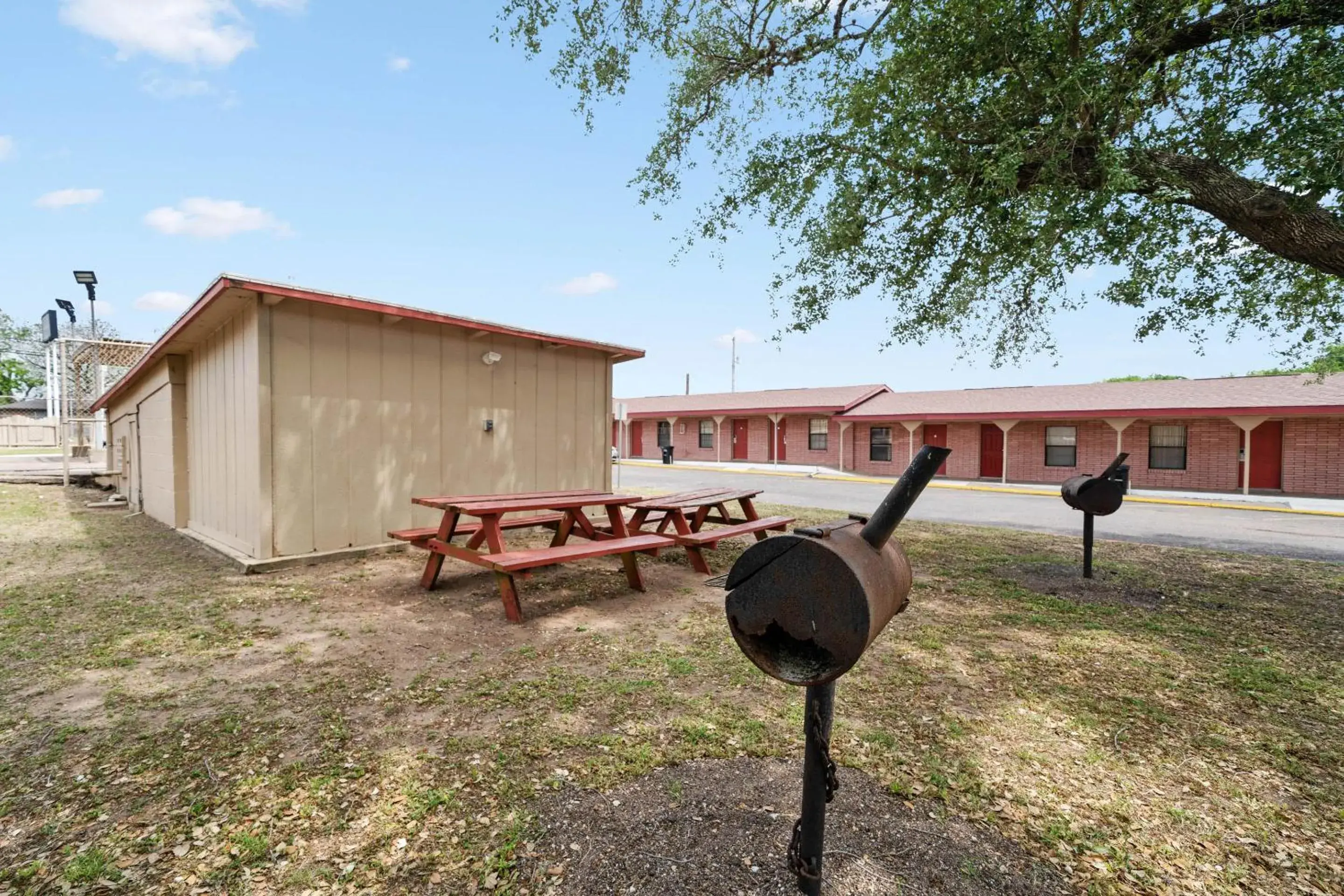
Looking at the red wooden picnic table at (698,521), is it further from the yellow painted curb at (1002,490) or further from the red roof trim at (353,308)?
the yellow painted curb at (1002,490)

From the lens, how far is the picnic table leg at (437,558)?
518 centimetres

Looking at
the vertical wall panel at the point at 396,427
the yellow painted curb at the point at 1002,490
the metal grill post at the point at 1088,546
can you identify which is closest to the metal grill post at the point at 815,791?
the metal grill post at the point at 1088,546

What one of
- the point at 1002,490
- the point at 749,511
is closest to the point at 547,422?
the point at 749,511

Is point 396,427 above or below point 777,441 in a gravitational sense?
above

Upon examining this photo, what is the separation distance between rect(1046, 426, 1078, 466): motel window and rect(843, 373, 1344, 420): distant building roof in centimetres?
85

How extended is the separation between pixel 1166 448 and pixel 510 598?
20.5m

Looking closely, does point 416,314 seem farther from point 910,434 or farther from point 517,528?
point 910,434

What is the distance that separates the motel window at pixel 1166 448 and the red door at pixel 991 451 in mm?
Result: 4002

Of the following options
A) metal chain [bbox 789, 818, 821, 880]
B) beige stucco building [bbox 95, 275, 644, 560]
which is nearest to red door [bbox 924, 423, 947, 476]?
beige stucco building [bbox 95, 275, 644, 560]

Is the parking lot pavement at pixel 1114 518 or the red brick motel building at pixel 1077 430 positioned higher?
the red brick motel building at pixel 1077 430

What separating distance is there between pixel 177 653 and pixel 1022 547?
8.83 m

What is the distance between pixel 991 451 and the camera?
67.8 feet

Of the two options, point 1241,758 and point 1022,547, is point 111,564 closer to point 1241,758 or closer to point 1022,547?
point 1241,758

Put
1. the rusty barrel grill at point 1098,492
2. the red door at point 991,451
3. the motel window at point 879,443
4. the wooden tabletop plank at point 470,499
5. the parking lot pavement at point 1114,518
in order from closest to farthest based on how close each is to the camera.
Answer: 1. the wooden tabletop plank at point 470,499
2. the rusty barrel grill at point 1098,492
3. the parking lot pavement at point 1114,518
4. the red door at point 991,451
5. the motel window at point 879,443
